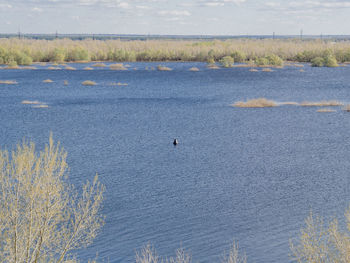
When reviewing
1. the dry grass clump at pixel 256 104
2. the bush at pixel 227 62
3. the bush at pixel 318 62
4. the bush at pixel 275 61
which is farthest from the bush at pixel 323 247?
the bush at pixel 318 62

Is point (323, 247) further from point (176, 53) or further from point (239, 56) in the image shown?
point (176, 53)

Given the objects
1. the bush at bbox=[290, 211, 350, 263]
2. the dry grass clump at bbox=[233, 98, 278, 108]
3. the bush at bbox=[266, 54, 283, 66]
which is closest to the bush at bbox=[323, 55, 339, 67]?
the bush at bbox=[266, 54, 283, 66]

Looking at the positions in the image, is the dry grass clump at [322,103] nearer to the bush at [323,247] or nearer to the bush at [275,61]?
the bush at [323,247]

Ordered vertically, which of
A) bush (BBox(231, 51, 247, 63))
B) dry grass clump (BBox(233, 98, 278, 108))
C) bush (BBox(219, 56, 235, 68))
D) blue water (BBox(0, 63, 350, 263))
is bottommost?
blue water (BBox(0, 63, 350, 263))

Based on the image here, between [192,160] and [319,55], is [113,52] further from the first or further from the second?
[192,160]

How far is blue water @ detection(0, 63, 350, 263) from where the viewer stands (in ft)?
95.1

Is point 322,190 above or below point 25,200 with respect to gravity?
below

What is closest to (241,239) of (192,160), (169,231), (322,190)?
(169,231)

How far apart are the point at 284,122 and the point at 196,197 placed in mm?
29891

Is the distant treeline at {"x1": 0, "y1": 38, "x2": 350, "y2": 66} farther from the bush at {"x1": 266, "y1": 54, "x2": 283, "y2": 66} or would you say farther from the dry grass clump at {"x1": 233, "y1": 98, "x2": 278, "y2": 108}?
the dry grass clump at {"x1": 233, "y1": 98, "x2": 278, "y2": 108}

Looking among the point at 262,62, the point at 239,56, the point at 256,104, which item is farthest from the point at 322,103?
the point at 239,56

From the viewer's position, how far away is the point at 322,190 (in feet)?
118

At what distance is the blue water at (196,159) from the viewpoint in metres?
29.0

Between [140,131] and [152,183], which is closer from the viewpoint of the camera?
[152,183]
